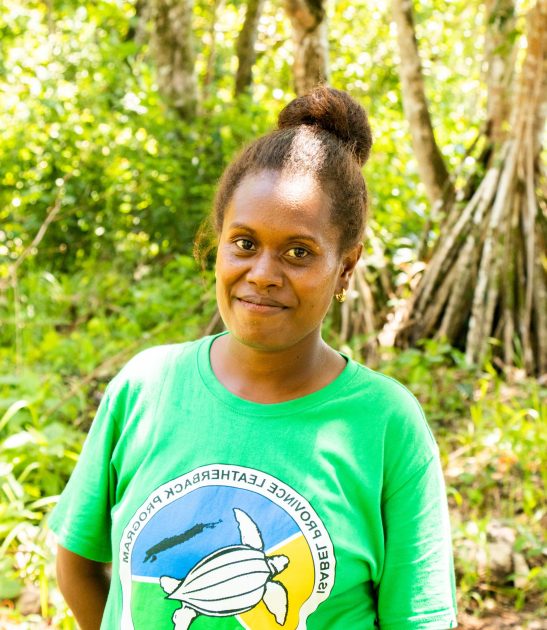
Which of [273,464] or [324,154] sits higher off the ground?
[324,154]

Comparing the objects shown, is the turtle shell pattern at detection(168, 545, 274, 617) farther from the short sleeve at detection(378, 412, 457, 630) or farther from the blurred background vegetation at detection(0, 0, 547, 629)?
the blurred background vegetation at detection(0, 0, 547, 629)

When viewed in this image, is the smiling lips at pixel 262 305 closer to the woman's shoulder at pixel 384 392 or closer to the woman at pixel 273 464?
the woman at pixel 273 464

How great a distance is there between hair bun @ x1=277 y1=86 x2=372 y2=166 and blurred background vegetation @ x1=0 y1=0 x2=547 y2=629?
6.30 feet

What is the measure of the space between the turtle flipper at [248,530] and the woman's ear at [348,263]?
48cm

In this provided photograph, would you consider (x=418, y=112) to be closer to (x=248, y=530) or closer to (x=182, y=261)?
(x=182, y=261)

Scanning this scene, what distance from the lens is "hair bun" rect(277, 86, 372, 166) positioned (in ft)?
5.05

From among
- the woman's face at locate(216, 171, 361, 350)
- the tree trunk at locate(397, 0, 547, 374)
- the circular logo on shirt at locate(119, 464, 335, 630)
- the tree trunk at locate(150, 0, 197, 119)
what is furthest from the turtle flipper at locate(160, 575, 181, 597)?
the tree trunk at locate(150, 0, 197, 119)

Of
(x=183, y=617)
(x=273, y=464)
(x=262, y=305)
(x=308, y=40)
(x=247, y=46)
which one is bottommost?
(x=183, y=617)

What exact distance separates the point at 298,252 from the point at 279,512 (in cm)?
44

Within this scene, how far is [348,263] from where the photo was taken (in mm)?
1557

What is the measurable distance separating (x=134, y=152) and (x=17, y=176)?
34.5 inches

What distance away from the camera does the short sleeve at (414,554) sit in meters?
1.37

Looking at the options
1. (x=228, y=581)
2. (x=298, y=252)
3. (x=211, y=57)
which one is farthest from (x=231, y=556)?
(x=211, y=57)

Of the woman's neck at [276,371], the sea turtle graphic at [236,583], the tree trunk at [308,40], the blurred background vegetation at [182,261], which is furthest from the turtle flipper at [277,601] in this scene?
the tree trunk at [308,40]
